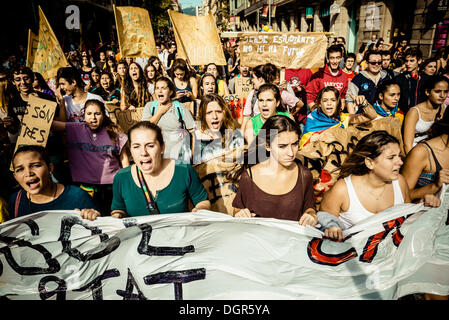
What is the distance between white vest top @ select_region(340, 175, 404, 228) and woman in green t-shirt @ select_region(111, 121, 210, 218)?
1111 millimetres

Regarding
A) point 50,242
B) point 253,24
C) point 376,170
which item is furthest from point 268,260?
point 253,24

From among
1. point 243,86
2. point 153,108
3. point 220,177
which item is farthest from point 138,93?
point 220,177

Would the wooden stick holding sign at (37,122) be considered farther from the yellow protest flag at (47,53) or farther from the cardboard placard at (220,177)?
the yellow protest flag at (47,53)

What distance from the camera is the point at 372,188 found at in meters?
2.12

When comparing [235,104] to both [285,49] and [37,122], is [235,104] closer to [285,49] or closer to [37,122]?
[285,49]

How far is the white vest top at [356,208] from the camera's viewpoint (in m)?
2.06

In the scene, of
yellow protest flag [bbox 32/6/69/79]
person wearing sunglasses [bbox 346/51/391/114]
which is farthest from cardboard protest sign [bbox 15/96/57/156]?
person wearing sunglasses [bbox 346/51/391/114]

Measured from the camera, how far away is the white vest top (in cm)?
206

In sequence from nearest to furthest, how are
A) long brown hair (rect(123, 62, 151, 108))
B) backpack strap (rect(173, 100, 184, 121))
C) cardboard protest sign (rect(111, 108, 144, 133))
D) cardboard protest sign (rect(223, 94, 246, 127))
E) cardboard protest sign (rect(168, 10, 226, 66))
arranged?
backpack strap (rect(173, 100, 184, 121)) < cardboard protest sign (rect(111, 108, 144, 133)) < cardboard protest sign (rect(168, 10, 226, 66)) < long brown hair (rect(123, 62, 151, 108)) < cardboard protest sign (rect(223, 94, 246, 127))

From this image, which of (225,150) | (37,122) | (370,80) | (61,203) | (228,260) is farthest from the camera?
(370,80)

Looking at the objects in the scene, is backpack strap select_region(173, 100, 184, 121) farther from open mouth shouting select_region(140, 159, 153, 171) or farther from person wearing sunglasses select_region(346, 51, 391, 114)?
person wearing sunglasses select_region(346, 51, 391, 114)

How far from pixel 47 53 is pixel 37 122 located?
2232 mm

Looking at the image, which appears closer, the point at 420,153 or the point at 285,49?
the point at 420,153

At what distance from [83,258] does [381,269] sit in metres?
1.92
